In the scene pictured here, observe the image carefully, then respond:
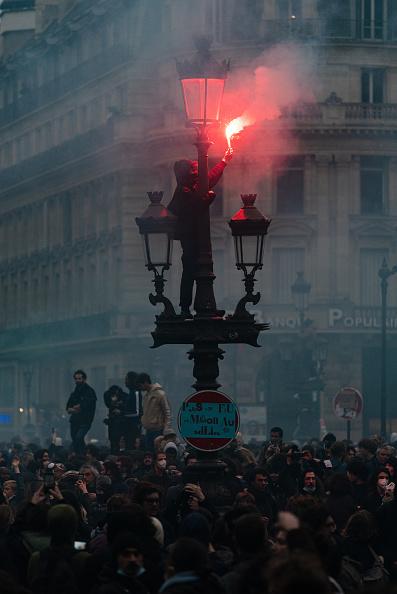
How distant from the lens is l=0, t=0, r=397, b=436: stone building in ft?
248

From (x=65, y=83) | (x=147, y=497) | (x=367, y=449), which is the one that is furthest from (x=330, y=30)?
(x=147, y=497)

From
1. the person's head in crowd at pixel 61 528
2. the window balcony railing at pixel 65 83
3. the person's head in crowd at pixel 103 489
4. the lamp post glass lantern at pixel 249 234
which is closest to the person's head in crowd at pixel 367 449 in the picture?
the person's head in crowd at pixel 103 489

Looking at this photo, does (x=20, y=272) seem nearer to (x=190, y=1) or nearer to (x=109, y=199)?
(x=109, y=199)

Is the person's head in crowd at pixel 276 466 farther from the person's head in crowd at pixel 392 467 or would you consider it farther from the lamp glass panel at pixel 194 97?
the lamp glass panel at pixel 194 97

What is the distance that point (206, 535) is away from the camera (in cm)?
1441

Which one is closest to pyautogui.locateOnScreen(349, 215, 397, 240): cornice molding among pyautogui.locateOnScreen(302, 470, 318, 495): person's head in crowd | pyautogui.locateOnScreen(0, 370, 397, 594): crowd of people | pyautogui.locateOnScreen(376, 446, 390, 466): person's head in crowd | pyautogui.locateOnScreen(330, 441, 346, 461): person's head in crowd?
pyautogui.locateOnScreen(330, 441, 346, 461): person's head in crowd

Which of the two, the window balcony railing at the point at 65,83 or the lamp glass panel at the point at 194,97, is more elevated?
the window balcony railing at the point at 65,83

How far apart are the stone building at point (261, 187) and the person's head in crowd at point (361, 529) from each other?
167 feet

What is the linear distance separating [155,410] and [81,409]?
3.00 m

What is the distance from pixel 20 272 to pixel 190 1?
26.0 m

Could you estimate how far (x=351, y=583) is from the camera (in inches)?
566

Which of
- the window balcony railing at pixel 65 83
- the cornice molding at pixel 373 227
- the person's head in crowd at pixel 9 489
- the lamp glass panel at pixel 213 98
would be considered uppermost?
the window balcony railing at pixel 65 83

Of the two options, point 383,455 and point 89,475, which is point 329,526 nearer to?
point 89,475

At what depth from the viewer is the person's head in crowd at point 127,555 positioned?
12820 mm
